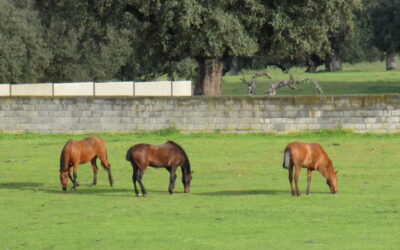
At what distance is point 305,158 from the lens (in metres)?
19.0

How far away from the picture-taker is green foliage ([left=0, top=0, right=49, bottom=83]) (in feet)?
233

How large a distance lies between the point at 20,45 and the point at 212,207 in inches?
2194

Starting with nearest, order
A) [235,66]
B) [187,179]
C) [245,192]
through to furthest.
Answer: [187,179] < [245,192] < [235,66]

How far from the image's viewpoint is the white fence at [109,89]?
56.9 metres

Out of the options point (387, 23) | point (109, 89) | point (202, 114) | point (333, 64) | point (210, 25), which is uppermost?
point (387, 23)

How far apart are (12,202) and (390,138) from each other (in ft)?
58.8

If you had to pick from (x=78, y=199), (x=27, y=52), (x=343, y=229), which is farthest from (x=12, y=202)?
(x=27, y=52)

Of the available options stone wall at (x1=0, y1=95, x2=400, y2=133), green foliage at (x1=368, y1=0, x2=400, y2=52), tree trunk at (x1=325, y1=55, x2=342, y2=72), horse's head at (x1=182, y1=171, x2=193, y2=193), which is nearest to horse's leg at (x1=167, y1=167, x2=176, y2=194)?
horse's head at (x1=182, y1=171, x2=193, y2=193)

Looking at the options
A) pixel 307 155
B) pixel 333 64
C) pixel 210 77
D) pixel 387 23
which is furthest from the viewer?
pixel 333 64

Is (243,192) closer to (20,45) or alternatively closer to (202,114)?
(202,114)

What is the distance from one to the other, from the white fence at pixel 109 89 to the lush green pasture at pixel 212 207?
1050 inches

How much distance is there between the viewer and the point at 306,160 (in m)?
19.1

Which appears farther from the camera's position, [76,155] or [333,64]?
[333,64]

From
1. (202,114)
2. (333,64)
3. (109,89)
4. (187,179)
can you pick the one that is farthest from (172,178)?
(333,64)
